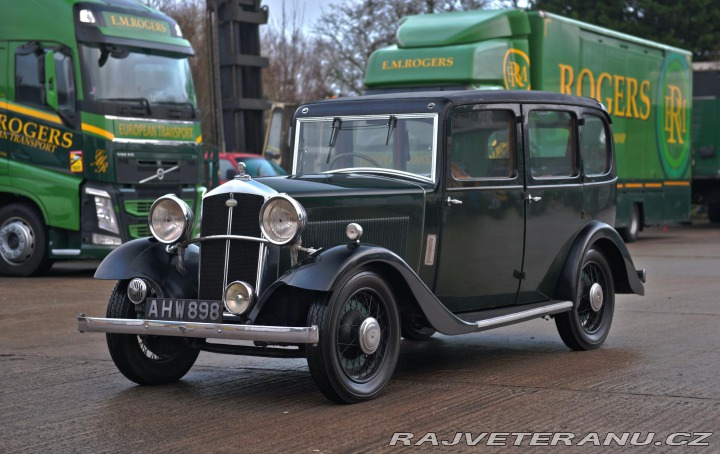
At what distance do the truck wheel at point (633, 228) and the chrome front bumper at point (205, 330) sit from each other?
16392 mm

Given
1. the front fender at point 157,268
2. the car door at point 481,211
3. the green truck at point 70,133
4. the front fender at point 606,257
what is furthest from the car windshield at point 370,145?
the green truck at point 70,133

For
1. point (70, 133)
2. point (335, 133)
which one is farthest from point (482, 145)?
point (70, 133)

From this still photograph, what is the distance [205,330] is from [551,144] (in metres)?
3.39

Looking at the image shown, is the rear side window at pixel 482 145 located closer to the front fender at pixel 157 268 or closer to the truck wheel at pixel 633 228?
the front fender at pixel 157 268

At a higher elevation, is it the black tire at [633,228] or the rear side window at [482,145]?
the rear side window at [482,145]

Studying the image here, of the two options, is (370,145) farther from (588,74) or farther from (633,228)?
(633,228)

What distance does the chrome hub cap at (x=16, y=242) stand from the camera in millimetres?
15383

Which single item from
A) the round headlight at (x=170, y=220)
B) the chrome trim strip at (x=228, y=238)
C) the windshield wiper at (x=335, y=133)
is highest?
the windshield wiper at (x=335, y=133)

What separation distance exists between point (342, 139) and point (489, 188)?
1.06 m

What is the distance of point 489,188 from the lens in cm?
787

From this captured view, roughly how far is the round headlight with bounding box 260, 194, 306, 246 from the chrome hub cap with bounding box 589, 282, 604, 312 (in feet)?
9.79

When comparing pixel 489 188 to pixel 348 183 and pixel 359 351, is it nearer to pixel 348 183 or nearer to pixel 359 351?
pixel 348 183

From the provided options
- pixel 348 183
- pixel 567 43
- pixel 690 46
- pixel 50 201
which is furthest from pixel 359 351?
pixel 690 46

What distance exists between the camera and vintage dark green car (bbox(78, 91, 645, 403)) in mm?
6504
